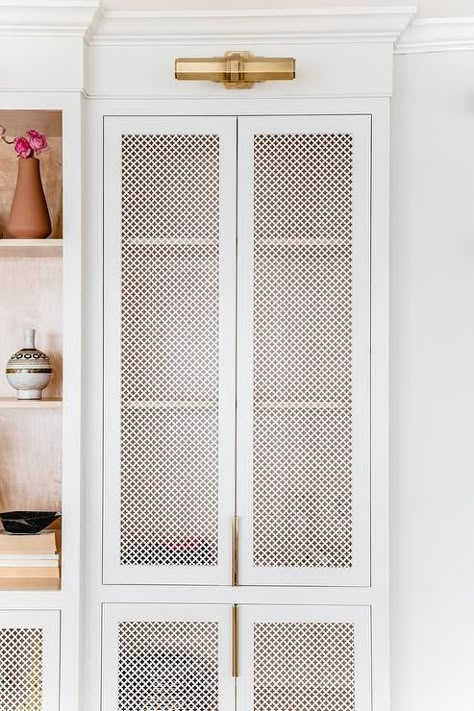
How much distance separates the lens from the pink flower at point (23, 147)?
7.00 feet

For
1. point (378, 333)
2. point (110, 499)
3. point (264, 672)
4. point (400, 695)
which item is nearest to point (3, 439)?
point (110, 499)

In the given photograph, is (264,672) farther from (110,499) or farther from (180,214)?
(180,214)

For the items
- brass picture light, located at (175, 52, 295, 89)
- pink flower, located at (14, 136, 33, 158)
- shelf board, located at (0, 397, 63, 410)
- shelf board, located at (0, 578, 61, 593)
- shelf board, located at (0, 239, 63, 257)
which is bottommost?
shelf board, located at (0, 578, 61, 593)

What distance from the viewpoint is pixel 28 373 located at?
2.15 meters

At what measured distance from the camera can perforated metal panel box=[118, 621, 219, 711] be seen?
2.05 metres

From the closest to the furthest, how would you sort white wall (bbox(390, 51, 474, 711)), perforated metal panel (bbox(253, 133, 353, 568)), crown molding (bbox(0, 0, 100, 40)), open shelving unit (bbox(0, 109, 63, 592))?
crown molding (bbox(0, 0, 100, 40)) < perforated metal panel (bbox(253, 133, 353, 568)) < white wall (bbox(390, 51, 474, 711)) < open shelving unit (bbox(0, 109, 63, 592))

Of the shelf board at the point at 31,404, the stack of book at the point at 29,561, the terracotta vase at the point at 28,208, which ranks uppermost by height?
the terracotta vase at the point at 28,208

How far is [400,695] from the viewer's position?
2201 mm

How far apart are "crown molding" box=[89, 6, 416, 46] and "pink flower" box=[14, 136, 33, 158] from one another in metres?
0.36

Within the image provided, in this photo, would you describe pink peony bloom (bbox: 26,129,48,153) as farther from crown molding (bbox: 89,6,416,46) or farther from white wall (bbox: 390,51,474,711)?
white wall (bbox: 390,51,474,711)

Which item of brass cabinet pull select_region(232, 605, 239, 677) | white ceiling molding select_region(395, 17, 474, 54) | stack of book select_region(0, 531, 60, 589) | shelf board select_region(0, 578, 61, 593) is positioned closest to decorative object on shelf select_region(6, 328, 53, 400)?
stack of book select_region(0, 531, 60, 589)

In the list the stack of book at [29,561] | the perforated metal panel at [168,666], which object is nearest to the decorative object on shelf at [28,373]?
the stack of book at [29,561]

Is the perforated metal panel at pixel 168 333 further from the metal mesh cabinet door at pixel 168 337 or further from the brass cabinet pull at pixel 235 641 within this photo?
the brass cabinet pull at pixel 235 641

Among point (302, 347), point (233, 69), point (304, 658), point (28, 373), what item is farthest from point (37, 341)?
point (304, 658)
